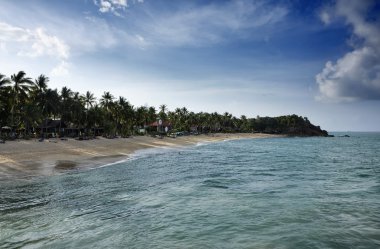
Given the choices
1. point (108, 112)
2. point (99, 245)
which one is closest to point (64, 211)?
point (99, 245)

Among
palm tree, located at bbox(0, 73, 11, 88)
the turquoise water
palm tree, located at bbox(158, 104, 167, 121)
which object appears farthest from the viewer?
palm tree, located at bbox(158, 104, 167, 121)

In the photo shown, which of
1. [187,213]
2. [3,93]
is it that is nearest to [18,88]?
[3,93]

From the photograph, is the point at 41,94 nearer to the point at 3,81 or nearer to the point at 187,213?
the point at 3,81

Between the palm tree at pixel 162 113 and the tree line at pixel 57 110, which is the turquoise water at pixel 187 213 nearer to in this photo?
the tree line at pixel 57 110

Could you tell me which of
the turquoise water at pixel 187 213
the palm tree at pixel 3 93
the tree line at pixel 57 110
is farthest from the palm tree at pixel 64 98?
the turquoise water at pixel 187 213

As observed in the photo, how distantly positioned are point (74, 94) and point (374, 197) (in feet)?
278

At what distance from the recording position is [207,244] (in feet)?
36.4

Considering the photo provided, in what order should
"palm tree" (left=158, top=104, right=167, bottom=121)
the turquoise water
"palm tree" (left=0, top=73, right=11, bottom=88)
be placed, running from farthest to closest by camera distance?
"palm tree" (left=158, top=104, right=167, bottom=121), "palm tree" (left=0, top=73, right=11, bottom=88), the turquoise water

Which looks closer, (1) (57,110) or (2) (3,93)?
(2) (3,93)

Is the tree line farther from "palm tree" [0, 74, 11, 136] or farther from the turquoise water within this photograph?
the turquoise water

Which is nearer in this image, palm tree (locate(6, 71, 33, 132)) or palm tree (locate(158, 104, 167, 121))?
palm tree (locate(6, 71, 33, 132))

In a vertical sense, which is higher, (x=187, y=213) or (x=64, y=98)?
(x=64, y=98)

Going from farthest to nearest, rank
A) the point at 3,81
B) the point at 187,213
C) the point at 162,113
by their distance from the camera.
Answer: the point at 162,113 → the point at 3,81 → the point at 187,213

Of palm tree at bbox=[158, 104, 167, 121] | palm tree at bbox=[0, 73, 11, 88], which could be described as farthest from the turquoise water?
palm tree at bbox=[158, 104, 167, 121]
